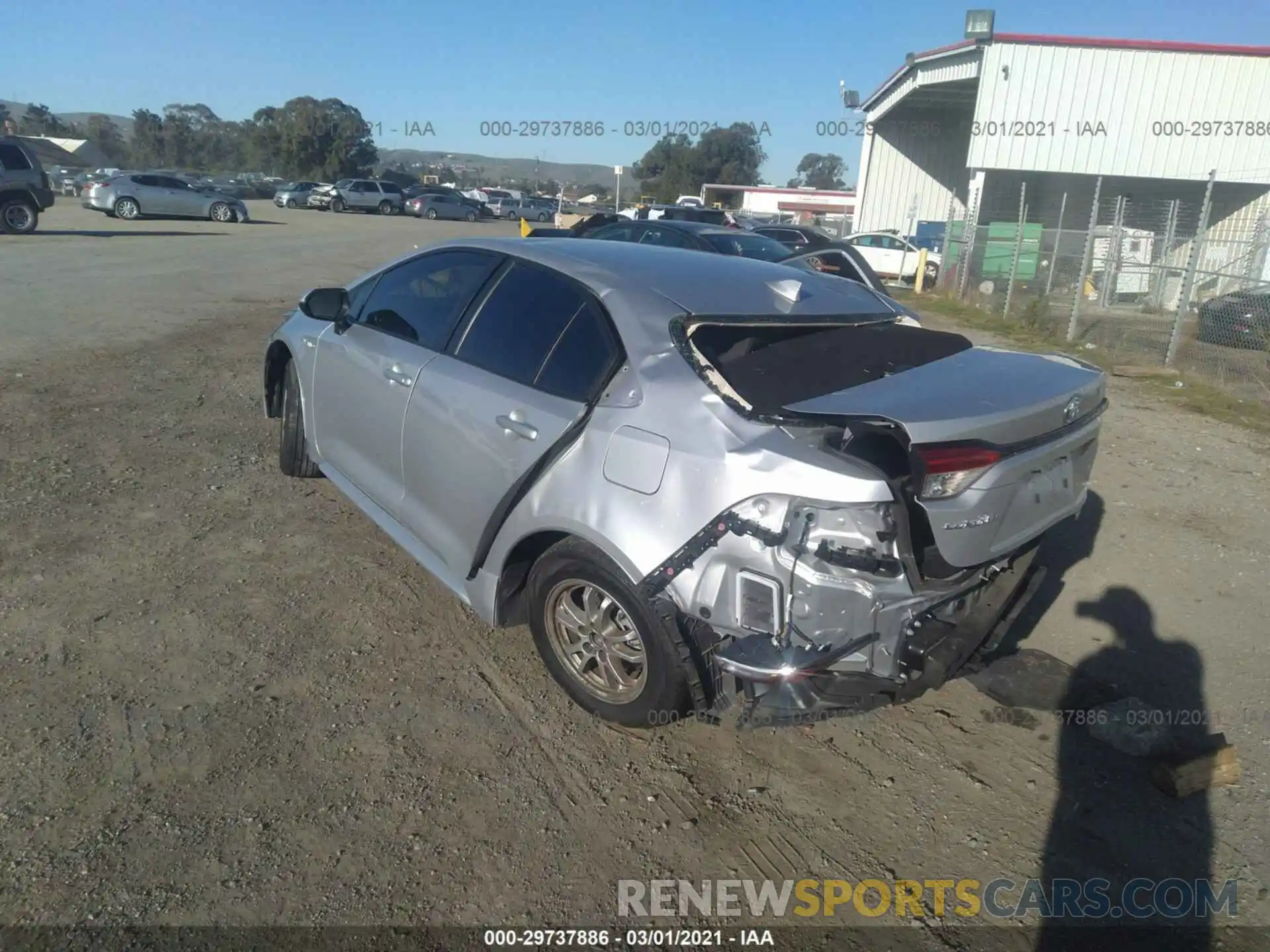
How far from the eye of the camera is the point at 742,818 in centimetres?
295

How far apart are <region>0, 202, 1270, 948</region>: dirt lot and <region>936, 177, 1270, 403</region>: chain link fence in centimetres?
743

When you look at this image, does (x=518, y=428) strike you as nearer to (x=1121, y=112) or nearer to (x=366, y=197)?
(x=1121, y=112)

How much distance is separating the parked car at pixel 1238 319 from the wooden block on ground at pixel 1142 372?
53.6 inches

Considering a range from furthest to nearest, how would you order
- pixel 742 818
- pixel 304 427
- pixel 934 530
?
pixel 304 427
pixel 742 818
pixel 934 530

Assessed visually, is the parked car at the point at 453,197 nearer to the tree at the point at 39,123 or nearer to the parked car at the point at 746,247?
the parked car at the point at 746,247

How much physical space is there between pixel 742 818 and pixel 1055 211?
32256 millimetres

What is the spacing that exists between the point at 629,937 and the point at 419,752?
1042mm

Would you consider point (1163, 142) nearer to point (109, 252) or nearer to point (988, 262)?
point (988, 262)

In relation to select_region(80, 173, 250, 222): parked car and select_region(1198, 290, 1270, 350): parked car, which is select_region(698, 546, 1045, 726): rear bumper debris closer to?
select_region(1198, 290, 1270, 350): parked car

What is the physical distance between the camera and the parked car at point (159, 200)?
96.7 feet

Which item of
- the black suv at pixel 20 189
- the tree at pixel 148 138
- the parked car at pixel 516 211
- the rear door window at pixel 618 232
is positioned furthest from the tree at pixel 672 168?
the rear door window at pixel 618 232

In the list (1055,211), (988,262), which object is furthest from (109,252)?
(1055,211)

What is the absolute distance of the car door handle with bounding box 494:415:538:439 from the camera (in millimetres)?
3277

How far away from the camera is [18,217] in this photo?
71.4 ft
